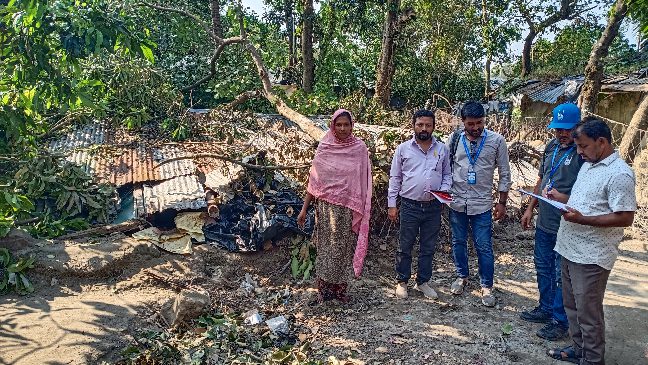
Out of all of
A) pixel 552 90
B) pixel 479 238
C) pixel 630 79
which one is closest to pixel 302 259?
pixel 479 238

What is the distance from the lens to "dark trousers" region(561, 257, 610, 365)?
2.62 m

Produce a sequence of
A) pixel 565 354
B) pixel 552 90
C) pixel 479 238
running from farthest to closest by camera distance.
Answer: pixel 552 90 < pixel 479 238 < pixel 565 354

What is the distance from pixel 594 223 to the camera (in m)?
2.51

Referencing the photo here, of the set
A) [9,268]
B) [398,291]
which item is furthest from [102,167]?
[398,291]

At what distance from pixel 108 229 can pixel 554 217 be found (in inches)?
158

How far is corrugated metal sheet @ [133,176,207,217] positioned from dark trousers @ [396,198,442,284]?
2.10m

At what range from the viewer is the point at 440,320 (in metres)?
3.58

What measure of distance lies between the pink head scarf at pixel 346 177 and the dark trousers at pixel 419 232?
0.35 metres

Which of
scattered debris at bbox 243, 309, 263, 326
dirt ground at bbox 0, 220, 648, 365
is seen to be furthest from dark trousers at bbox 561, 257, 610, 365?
scattered debris at bbox 243, 309, 263, 326

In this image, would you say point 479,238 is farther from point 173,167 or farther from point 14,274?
point 173,167

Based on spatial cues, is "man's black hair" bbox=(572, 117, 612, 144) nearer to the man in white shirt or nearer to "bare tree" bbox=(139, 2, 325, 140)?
the man in white shirt

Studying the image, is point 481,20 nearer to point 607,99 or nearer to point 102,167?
point 607,99

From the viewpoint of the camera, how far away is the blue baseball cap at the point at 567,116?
304 centimetres

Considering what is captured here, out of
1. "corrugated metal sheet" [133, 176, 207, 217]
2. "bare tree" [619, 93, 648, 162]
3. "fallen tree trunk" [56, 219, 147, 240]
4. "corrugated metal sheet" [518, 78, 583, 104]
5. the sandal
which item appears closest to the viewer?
the sandal
